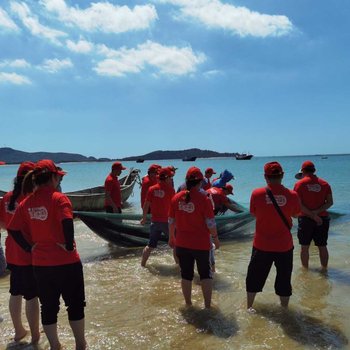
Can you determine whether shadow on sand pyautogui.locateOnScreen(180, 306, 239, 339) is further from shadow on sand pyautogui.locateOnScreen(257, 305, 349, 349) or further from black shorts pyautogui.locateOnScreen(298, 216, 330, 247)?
black shorts pyautogui.locateOnScreen(298, 216, 330, 247)

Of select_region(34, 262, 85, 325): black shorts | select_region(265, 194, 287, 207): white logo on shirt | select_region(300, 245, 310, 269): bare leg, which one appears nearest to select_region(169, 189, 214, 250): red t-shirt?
select_region(265, 194, 287, 207): white logo on shirt

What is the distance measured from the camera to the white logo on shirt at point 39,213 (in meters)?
3.42

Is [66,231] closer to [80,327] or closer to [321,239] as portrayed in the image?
[80,327]

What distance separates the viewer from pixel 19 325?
14.0ft

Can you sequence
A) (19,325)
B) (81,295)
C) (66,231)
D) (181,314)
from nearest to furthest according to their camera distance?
(66,231) < (81,295) < (19,325) < (181,314)

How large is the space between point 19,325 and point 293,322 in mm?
3029

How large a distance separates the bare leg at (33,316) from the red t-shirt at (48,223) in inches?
26.4

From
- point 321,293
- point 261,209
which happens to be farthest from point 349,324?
point 261,209

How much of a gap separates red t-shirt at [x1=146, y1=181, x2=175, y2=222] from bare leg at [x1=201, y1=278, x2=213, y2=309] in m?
2.03

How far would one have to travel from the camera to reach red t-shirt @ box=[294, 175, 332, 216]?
6164mm

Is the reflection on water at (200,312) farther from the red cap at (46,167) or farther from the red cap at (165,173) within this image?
the red cap at (46,167)

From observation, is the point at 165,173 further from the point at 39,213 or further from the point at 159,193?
the point at 39,213

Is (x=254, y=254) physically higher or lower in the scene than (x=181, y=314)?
higher

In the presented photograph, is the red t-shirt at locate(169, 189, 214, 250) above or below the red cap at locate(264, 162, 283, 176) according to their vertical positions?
below
